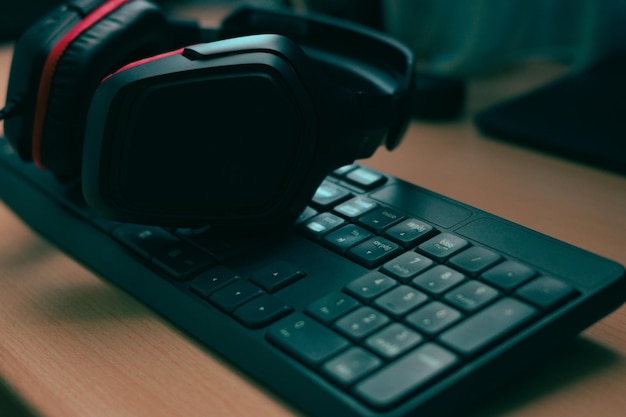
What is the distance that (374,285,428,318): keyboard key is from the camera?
303mm

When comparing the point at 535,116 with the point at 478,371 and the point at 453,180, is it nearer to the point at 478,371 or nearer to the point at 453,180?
the point at 453,180

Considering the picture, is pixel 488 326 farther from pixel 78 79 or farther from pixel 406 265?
pixel 78 79

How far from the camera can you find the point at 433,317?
30 centimetres

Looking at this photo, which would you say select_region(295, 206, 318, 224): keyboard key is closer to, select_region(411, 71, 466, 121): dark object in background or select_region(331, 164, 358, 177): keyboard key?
select_region(331, 164, 358, 177): keyboard key

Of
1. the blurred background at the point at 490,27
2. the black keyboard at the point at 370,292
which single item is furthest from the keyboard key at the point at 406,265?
the blurred background at the point at 490,27

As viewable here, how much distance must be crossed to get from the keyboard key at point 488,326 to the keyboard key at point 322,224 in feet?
0.35

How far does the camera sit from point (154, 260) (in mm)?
367

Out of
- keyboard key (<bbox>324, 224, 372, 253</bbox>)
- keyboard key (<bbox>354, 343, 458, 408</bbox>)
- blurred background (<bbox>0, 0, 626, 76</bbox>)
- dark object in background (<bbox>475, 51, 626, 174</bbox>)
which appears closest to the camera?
keyboard key (<bbox>354, 343, 458, 408</bbox>)

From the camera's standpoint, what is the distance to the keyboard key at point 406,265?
0.33m

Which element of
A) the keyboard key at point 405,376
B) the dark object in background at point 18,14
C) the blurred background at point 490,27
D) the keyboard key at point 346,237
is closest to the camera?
the keyboard key at point 405,376

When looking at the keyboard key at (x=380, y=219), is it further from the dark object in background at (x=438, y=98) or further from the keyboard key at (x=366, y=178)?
the dark object in background at (x=438, y=98)

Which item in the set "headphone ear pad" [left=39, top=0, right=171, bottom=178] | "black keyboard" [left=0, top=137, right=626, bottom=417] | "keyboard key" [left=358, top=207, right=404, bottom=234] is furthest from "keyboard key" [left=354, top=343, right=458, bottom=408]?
"headphone ear pad" [left=39, top=0, right=171, bottom=178]

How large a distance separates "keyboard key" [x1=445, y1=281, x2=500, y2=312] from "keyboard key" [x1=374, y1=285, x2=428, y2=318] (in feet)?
0.04

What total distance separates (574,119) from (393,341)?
0.34 meters
